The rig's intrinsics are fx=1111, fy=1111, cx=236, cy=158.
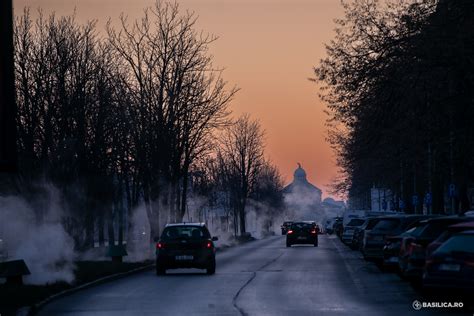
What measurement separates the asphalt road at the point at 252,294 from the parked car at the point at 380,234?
575 mm

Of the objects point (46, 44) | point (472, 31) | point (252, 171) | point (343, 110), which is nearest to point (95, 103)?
point (46, 44)

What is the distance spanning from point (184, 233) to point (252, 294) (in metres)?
10.4

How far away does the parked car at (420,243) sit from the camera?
24453mm

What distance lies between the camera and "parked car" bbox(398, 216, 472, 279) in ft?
80.2

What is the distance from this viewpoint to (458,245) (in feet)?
64.0

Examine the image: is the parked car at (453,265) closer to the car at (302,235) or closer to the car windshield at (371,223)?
the car windshield at (371,223)

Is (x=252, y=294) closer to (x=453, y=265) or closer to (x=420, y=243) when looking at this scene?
(x=420, y=243)

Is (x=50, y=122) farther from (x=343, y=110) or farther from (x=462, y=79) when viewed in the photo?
(x=462, y=79)

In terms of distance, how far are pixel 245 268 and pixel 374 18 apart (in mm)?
9500

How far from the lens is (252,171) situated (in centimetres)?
9844

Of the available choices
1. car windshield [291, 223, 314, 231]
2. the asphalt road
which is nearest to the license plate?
the asphalt road

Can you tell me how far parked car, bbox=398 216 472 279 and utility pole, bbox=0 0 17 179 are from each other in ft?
34.2

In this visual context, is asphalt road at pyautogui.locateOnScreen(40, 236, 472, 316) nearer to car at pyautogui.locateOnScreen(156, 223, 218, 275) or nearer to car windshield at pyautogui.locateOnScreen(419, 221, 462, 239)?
car at pyautogui.locateOnScreen(156, 223, 218, 275)

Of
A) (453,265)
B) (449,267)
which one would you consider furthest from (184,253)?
(453,265)
